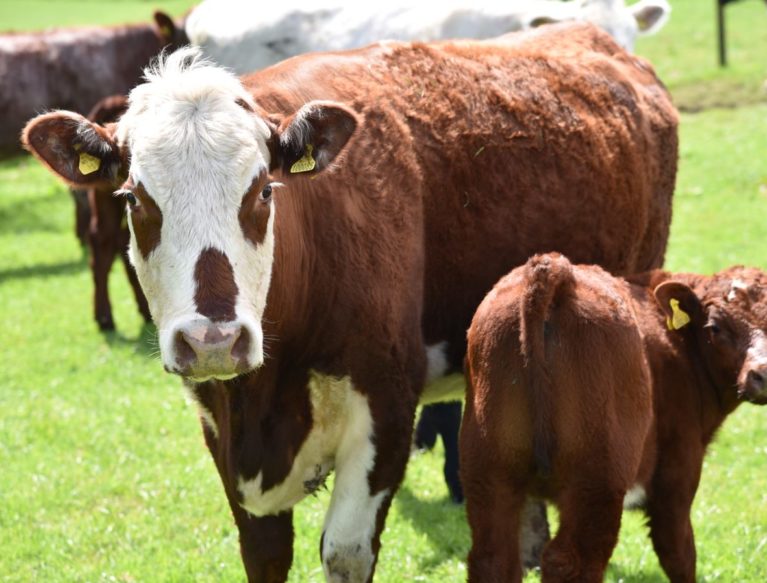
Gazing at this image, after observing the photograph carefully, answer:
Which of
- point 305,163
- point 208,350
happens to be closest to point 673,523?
point 305,163

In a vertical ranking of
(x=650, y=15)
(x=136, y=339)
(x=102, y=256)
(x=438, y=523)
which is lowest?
(x=136, y=339)

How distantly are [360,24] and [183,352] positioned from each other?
770 cm

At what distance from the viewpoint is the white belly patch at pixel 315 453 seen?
496cm

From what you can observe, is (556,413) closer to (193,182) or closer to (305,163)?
(305,163)

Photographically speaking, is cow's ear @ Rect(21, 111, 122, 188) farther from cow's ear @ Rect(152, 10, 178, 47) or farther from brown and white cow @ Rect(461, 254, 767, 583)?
cow's ear @ Rect(152, 10, 178, 47)

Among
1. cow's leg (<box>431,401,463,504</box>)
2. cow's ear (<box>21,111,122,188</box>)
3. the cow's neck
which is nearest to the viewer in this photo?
cow's ear (<box>21,111,122,188</box>)

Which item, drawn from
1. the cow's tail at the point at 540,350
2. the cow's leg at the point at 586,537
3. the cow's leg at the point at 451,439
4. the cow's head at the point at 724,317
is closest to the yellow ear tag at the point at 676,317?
the cow's head at the point at 724,317

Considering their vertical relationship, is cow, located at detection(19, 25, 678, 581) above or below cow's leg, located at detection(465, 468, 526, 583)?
above

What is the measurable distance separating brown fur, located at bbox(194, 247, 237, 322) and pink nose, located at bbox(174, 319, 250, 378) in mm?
54

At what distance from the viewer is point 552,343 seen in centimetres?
442

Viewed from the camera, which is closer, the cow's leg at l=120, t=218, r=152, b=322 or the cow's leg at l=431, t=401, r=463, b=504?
the cow's leg at l=431, t=401, r=463, b=504

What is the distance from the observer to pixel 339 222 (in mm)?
5012

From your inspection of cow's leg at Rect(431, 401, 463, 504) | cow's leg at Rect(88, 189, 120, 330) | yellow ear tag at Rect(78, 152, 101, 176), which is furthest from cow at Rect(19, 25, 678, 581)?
cow's leg at Rect(88, 189, 120, 330)

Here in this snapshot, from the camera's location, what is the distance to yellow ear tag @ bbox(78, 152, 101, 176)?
463 cm
